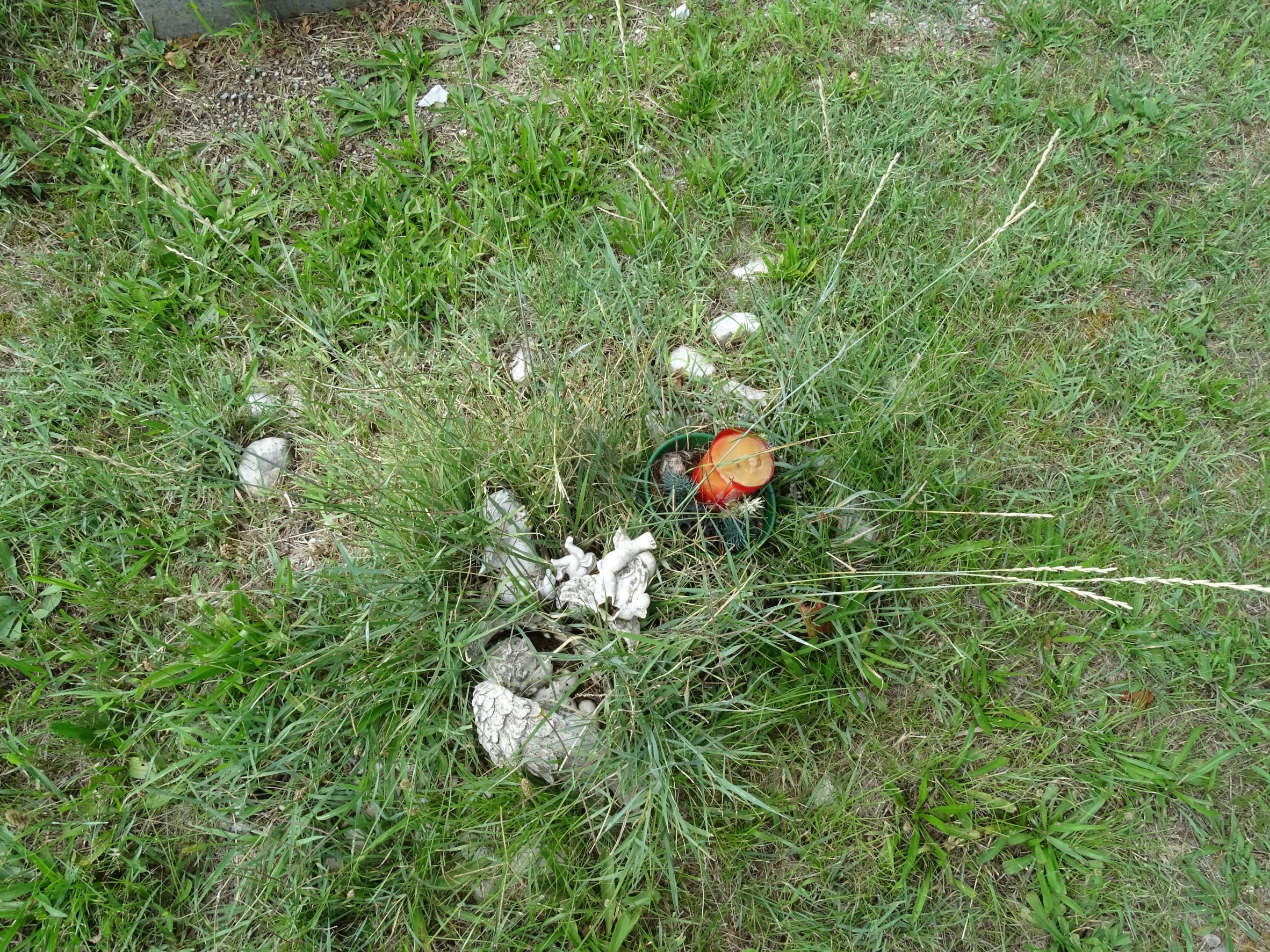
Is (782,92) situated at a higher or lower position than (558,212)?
higher

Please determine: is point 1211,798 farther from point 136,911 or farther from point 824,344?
point 136,911

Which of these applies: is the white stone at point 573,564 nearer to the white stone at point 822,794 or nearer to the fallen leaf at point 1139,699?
the white stone at point 822,794

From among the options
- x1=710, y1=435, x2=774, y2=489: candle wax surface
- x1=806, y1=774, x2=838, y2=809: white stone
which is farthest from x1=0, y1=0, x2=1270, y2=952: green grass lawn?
x1=710, y1=435, x2=774, y2=489: candle wax surface

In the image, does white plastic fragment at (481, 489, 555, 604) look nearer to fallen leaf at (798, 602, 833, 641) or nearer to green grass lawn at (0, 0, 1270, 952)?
green grass lawn at (0, 0, 1270, 952)

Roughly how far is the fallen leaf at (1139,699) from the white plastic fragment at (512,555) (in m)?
1.46

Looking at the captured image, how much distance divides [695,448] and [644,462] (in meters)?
0.13

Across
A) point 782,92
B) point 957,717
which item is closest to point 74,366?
point 782,92

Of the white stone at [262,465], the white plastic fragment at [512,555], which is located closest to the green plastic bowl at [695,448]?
the white plastic fragment at [512,555]

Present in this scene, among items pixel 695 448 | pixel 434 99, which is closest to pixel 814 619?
pixel 695 448

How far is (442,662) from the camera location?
1.75 meters

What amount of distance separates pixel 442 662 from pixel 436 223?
1322 millimetres

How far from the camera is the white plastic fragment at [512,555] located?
1.76 m

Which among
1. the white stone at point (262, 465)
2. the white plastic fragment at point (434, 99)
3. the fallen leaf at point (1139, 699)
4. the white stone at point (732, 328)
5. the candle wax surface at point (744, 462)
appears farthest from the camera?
the white plastic fragment at point (434, 99)

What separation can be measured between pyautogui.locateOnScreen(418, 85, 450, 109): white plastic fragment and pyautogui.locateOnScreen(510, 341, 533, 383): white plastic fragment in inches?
37.8
